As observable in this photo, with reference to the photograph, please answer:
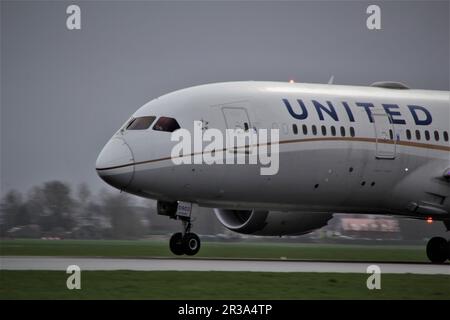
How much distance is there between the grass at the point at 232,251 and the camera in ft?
113

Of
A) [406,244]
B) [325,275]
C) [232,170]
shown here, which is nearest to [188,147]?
[232,170]

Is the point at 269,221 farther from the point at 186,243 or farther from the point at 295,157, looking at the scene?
the point at 186,243

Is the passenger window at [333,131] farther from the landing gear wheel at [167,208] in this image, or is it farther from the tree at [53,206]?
the tree at [53,206]

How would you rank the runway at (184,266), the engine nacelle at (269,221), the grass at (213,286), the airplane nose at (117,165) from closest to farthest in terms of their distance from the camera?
the grass at (213,286) → the runway at (184,266) → the airplane nose at (117,165) → the engine nacelle at (269,221)

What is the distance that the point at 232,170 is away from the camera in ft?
97.2

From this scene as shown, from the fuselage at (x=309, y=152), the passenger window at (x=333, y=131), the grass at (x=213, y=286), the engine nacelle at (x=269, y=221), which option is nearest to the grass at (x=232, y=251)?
the engine nacelle at (x=269, y=221)

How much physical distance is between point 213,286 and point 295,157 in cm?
968

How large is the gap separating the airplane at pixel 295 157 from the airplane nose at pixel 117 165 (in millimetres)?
24

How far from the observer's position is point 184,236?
29047 millimetres

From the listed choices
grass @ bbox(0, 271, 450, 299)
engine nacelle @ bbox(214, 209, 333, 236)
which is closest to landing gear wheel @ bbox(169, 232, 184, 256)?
engine nacelle @ bbox(214, 209, 333, 236)

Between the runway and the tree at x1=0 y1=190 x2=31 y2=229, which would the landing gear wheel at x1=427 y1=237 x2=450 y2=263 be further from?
the tree at x1=0 y1=190 x2=31 y2=229

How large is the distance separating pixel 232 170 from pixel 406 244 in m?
16.1

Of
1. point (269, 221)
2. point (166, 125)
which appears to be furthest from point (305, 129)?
point (166, 125)

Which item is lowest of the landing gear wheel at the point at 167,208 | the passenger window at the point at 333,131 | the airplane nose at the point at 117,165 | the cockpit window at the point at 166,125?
the landing gear wheel at the point at 167,208
